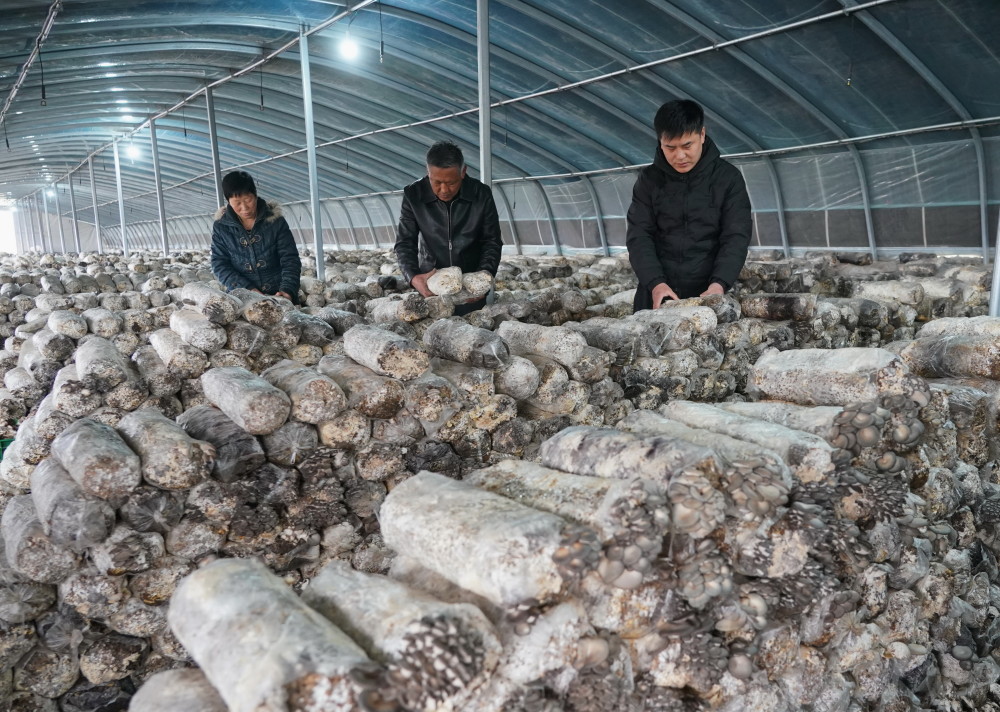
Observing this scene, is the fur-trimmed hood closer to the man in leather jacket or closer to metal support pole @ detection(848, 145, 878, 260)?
the man in leather jacket

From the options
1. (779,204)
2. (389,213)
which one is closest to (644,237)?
(779,204)

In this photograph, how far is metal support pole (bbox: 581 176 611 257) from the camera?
65.5ft

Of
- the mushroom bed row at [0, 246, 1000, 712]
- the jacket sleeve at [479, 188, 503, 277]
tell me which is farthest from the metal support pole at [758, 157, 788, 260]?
the jacket sleeve at [479, 188, 503, 277]

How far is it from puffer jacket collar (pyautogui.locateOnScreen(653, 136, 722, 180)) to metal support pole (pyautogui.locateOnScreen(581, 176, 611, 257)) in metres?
15.2

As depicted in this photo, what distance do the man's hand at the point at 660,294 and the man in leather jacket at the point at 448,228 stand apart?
1.39m

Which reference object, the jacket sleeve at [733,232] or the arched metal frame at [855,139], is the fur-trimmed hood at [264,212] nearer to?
the jacket sleeve at [733,232]

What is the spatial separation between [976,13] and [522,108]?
942 cm

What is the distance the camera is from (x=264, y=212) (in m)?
6.14

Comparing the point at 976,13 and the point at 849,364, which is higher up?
the point at 976,13

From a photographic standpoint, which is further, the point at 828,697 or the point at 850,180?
the point at 850,180

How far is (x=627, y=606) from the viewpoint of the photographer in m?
1.92

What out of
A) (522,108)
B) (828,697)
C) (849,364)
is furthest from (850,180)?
(828,697)

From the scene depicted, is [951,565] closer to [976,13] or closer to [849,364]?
[849,364]

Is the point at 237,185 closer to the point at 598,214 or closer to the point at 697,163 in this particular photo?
the point at 697,163
